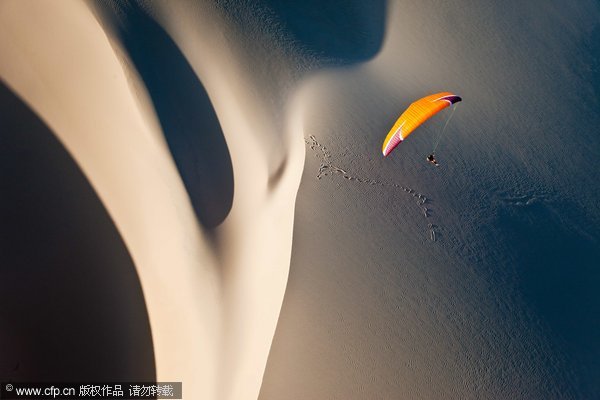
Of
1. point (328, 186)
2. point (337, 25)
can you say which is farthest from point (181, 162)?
point (337, 25)

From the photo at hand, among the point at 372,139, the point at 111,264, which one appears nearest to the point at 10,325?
the point at 111,264

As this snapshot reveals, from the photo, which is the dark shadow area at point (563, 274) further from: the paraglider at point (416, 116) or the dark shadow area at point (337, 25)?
the dark shadow area at point (337, 25)

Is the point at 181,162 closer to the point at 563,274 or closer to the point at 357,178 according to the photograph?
the point at 357,178

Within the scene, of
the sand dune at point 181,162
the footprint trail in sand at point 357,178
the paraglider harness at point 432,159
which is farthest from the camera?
the paraglider harness at point 432,159

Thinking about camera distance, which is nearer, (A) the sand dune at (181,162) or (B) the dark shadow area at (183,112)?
→ (A) the sand dune at (181,162)

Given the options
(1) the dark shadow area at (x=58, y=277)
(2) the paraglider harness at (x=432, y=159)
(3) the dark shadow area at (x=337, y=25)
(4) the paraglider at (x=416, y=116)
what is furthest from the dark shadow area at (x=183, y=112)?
(2) the paraglider harness at (x=432, y=159)

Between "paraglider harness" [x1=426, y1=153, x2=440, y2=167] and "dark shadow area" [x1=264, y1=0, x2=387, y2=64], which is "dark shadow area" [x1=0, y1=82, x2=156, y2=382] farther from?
"paraglider harness" [x1=426, y1=153, x2=440, y2=167]
